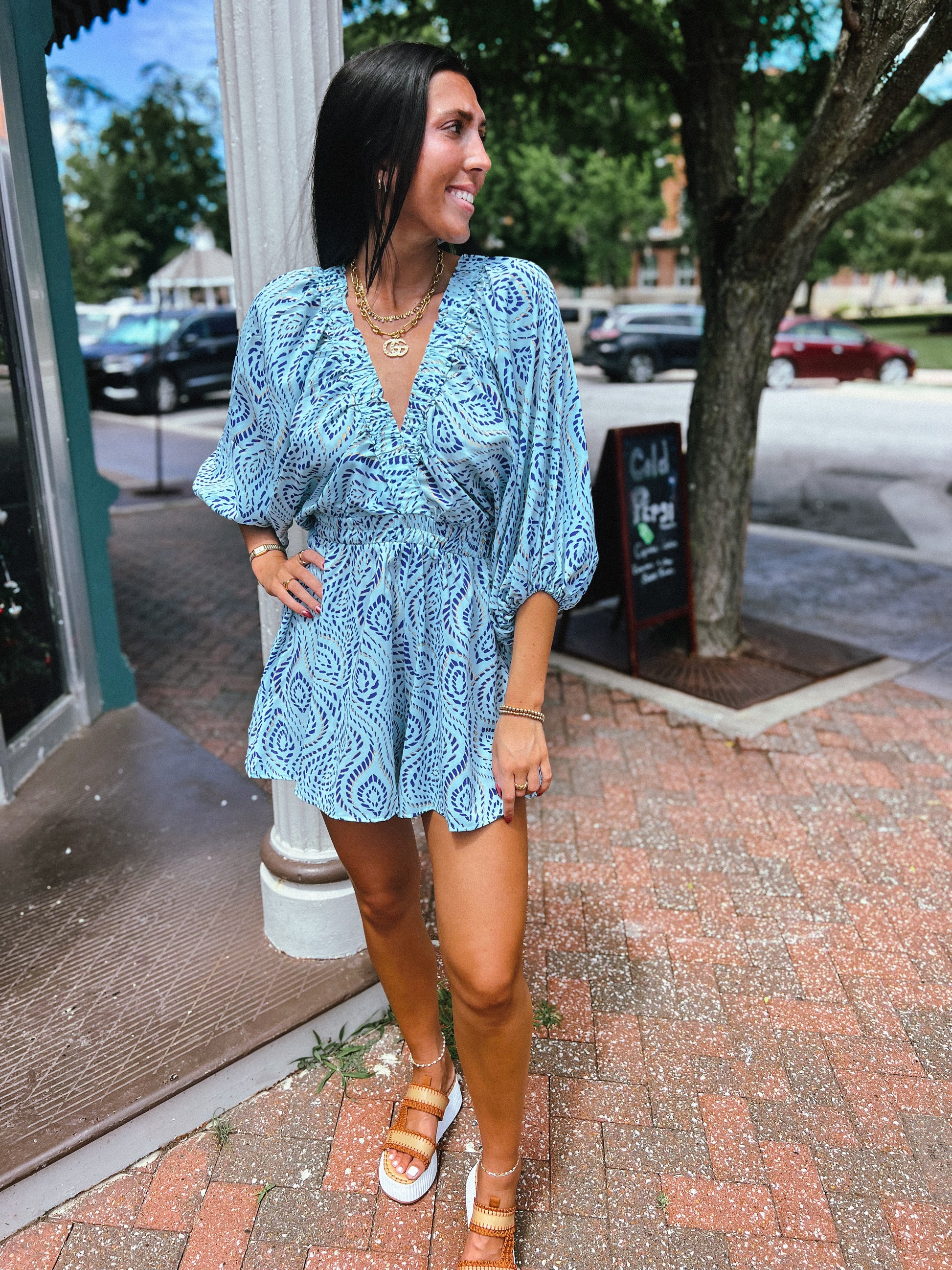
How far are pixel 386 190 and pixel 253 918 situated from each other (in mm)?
2014

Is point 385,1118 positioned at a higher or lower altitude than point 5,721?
lower

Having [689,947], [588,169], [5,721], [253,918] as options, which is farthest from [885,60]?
[588,169]

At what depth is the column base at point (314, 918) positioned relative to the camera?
8.46 ft

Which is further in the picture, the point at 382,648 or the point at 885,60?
the point at 885,60

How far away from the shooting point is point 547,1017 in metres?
2.63

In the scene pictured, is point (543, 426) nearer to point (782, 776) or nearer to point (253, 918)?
point (253, 918)

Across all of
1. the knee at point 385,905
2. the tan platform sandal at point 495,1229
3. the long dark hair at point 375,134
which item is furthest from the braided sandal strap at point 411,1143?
the long dark hair at point 375,134

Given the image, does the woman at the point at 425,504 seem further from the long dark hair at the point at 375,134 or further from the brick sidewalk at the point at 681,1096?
the brick sidewalk at the point at 681,1096

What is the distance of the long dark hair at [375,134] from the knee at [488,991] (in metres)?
1.23

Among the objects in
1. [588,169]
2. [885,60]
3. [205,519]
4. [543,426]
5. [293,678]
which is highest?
[588,169]

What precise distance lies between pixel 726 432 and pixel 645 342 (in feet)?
55.6

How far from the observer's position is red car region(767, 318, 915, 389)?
67.3ft

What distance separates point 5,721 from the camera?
347 centimetres

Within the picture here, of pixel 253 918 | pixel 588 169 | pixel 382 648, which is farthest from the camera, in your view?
pixel 588 169
